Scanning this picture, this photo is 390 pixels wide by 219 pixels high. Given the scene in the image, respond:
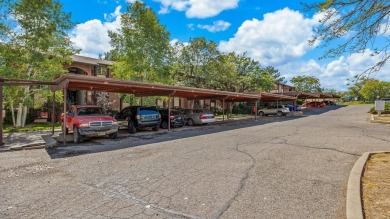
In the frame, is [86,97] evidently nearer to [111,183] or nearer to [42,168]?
[42,168]

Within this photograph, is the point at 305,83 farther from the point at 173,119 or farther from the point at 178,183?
the point at 178,183

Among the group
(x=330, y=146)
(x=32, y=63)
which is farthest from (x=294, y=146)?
(x=32, y=63)

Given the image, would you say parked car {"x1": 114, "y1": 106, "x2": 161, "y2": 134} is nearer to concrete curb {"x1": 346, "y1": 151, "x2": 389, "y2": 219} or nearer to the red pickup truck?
the red pickup truck

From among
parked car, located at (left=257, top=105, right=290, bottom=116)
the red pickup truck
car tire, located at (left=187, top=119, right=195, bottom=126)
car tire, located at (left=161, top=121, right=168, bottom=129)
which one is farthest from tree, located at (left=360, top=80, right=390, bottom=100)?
the red pickup truck

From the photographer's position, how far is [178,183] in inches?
220

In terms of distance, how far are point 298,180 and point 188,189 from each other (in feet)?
8.23

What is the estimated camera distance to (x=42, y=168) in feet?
23.5

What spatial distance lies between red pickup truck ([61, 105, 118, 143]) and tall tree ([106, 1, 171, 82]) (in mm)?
10384

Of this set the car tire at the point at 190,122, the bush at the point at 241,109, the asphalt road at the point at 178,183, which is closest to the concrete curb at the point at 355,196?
the asphalt road at the point at 178,183

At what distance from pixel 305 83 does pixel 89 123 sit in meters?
74.5

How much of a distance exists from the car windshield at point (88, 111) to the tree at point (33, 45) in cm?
636

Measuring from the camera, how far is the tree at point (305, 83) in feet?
246

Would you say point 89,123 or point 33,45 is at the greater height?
point 33,45

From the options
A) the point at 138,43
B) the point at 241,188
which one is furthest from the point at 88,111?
the point at 138,43
